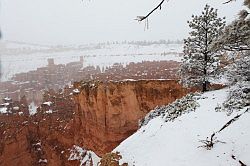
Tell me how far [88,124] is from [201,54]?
1533 centimetres

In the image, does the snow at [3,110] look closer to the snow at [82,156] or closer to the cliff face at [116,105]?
the snow at [82,156]

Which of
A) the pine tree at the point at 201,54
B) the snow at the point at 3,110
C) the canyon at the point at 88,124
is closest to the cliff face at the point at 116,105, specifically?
the canyon at the point at 88,124

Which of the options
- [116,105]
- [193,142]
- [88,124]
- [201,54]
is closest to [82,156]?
[88,124]

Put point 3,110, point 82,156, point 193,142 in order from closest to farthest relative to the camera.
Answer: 1. point 193,142
2. point 82,156
3. point 3,110

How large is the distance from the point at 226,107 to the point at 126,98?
1783 cm

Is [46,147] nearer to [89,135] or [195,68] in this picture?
[89,135]

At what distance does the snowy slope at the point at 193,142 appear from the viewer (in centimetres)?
942

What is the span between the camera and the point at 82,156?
3192cm

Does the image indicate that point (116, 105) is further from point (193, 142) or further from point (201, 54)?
point (193, 142)

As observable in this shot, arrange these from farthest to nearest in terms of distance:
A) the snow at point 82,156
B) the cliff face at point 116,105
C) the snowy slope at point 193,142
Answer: the snow at point 82,156 < the cliff face at point 116,105 < the snowy slope at point 193,142

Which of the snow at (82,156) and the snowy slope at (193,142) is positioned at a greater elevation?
the snowy slope at (193,142)

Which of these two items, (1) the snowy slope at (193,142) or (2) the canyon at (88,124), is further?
(2) the canyon at (88,124)

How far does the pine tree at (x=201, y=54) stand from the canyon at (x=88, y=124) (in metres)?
6.04

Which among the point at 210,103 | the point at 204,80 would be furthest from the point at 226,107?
the point at 204,80
